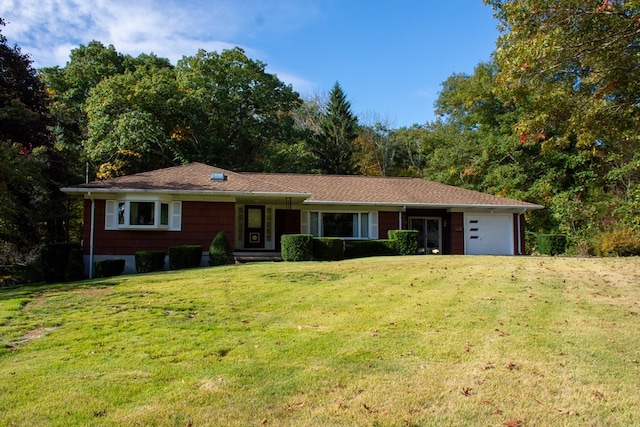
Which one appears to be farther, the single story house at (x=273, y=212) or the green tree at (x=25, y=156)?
the green tree at (x=25, y=156)

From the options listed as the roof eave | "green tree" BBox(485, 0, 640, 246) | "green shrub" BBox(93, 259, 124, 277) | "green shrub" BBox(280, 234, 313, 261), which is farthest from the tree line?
"green shrub" BBox(280, 234, 313, 261)

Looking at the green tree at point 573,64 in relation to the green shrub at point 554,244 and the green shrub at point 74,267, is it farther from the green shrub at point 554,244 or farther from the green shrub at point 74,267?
the green shrub at point 74,267

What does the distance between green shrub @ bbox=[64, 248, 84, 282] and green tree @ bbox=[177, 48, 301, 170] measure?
52.2ft

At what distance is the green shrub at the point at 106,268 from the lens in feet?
47.9

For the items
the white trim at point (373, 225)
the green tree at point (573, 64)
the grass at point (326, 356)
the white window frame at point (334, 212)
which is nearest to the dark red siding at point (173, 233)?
the white window frame at point (334, 212)

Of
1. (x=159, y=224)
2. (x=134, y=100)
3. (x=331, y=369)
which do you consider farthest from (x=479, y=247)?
(x=134, y=100)

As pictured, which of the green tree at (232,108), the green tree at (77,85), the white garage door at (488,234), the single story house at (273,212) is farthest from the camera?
the green tree at (232,108)

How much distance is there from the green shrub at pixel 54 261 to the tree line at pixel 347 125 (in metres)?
2.45

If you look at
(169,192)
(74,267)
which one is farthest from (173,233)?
(74,267)

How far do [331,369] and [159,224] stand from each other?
13.2 metres

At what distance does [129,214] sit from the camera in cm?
1642

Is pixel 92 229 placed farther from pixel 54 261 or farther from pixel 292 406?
pixel 292 406

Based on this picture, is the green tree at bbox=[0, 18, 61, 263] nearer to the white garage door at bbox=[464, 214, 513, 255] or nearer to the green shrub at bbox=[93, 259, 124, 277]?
the green shrub at bbox=[93, 259, 124, 277]

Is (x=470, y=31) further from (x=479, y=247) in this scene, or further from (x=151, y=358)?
(x=151, y=358)
